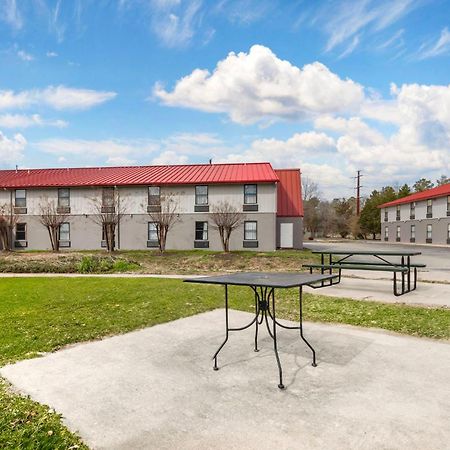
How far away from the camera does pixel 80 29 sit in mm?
11984

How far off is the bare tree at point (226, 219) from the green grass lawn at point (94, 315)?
1311 centimetres

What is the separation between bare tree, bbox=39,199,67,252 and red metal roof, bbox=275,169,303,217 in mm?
14912

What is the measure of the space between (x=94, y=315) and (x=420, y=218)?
46976mm

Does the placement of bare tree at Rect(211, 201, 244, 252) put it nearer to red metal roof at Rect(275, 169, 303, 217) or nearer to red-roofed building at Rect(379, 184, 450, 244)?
red metal roof at Rect(275, 169, 303, 217)

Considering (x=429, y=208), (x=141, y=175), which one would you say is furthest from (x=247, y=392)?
(x=429, y=208)

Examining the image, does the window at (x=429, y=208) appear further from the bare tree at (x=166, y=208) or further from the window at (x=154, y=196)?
the window at (x=154, y=196)

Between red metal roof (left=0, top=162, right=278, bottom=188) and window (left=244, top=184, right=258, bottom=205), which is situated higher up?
red metal roof (left=0, top=162, right=278, bottom=188)

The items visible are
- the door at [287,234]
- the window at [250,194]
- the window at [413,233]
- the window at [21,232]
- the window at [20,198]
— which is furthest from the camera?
the window at [413,233]

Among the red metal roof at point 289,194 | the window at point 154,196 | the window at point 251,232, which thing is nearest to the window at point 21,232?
the window at point 154,196

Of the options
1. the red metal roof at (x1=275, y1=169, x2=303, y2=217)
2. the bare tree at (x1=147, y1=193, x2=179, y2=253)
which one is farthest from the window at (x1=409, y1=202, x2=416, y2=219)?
the bare tree at (x1=147, y1=193, x2=179, y2=253)

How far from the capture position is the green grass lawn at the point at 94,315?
3055mm

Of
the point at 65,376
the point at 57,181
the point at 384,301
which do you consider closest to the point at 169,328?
the point at 65,376

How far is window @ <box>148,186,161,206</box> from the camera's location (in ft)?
87.6

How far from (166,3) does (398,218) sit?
4770cm
